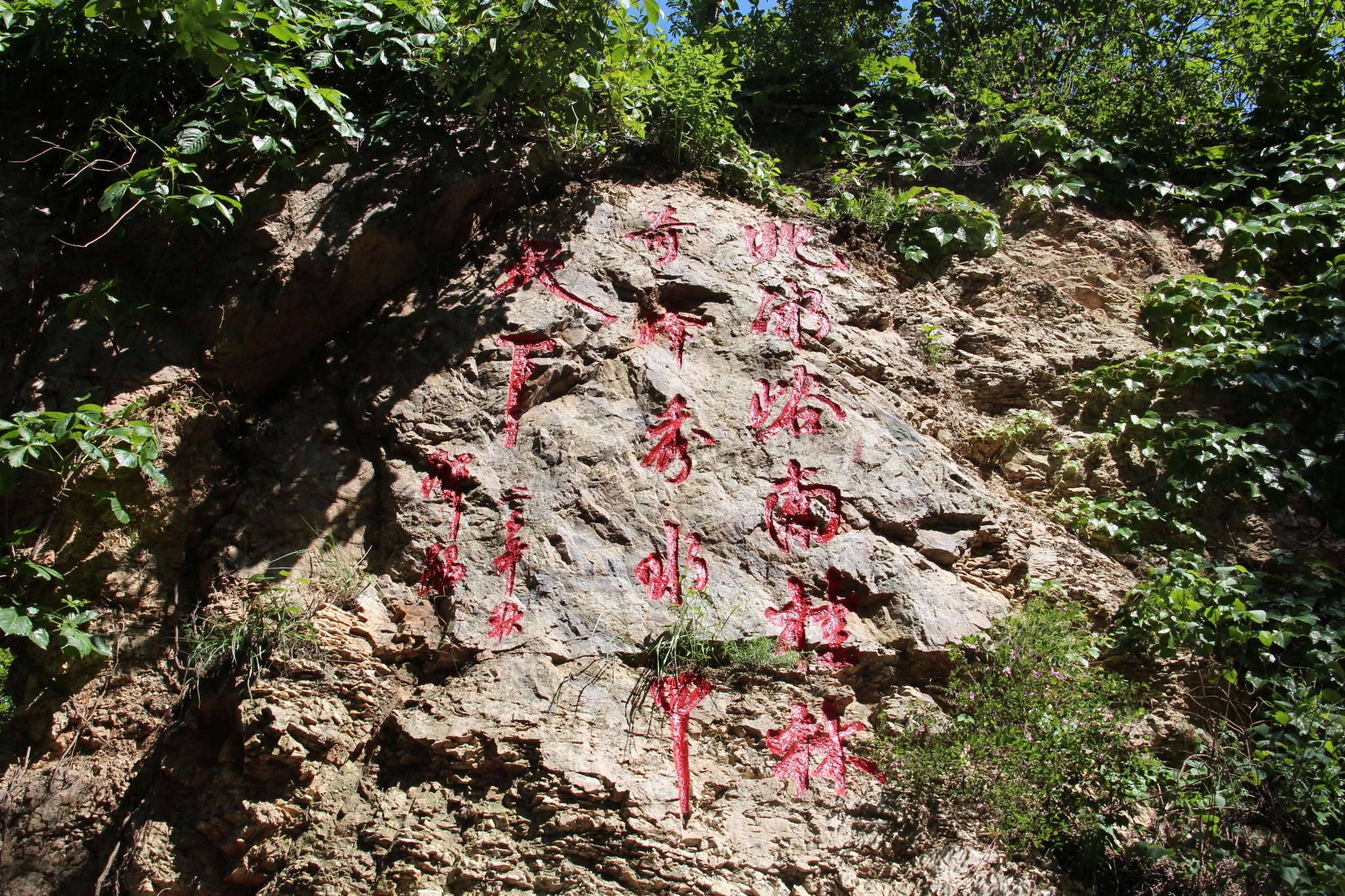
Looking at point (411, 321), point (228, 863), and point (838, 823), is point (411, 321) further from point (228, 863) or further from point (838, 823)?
point (838, 823)

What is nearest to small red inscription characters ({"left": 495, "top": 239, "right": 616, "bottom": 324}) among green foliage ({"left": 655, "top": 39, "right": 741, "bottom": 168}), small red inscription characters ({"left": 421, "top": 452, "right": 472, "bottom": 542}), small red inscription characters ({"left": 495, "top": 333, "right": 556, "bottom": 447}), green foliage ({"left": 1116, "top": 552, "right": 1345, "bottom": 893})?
small red inscription characters ({"left": 495, "top": 333, "right": 556, "bottom": 447})

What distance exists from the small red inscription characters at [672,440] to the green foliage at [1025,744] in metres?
1.45

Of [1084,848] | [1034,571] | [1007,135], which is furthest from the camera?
[1007,135]

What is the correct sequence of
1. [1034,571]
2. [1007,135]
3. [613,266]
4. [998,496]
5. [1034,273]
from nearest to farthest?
[1034,571]
[998,496]
[613,266]
[1034,273]
[1007,135]

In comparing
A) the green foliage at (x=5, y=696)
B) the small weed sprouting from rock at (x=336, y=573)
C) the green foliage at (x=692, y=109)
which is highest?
the green foliage at (x=692, y=109)

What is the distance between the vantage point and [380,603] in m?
3.82

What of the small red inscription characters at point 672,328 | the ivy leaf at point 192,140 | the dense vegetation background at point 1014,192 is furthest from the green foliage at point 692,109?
the ivy leaf at point 192,140

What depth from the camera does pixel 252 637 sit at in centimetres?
355

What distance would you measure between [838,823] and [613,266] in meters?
2.98

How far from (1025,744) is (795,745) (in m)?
0.85

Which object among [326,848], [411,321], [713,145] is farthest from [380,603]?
[713,145]

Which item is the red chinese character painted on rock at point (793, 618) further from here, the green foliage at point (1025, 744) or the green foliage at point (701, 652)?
the green foliage at point (1025, 744)

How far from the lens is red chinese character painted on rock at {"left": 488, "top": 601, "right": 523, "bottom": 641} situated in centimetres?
368

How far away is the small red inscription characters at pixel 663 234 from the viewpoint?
4895mm
